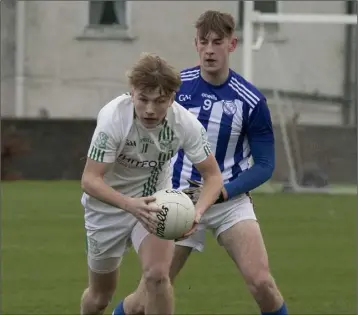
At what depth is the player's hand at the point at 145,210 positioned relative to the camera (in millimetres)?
6219

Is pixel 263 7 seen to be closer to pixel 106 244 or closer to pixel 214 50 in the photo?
pixel 214 50

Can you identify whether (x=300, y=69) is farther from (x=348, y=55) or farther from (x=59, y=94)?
(x=59, y=94)

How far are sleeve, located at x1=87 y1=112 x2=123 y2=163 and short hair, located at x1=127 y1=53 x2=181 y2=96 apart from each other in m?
0.31

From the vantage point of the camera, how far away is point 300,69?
24781mm

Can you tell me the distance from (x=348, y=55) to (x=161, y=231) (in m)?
20.2

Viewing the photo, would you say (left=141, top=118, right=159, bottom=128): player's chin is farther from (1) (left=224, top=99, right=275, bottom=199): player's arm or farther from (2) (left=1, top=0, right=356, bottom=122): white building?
(2) (left=1, top=0, right=356, bottom=122): white building

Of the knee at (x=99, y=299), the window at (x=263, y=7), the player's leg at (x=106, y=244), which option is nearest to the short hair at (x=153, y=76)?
the player's leg at (x=106, y=244)

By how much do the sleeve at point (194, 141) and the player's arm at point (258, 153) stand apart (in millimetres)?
552

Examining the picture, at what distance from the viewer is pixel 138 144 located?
6488 mm

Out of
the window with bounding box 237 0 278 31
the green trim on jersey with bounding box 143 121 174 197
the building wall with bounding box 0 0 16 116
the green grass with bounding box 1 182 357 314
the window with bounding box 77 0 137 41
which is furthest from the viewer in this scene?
the window with bounding box 77 0 137 41

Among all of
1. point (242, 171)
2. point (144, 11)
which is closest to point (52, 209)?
point (242, 171)

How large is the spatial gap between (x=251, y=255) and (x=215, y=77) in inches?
49.3

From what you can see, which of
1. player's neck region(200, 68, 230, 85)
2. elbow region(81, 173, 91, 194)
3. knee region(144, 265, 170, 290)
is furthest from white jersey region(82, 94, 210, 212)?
player's neck region(200, 68, 230, 85)

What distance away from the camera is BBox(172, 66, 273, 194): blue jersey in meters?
7.18
